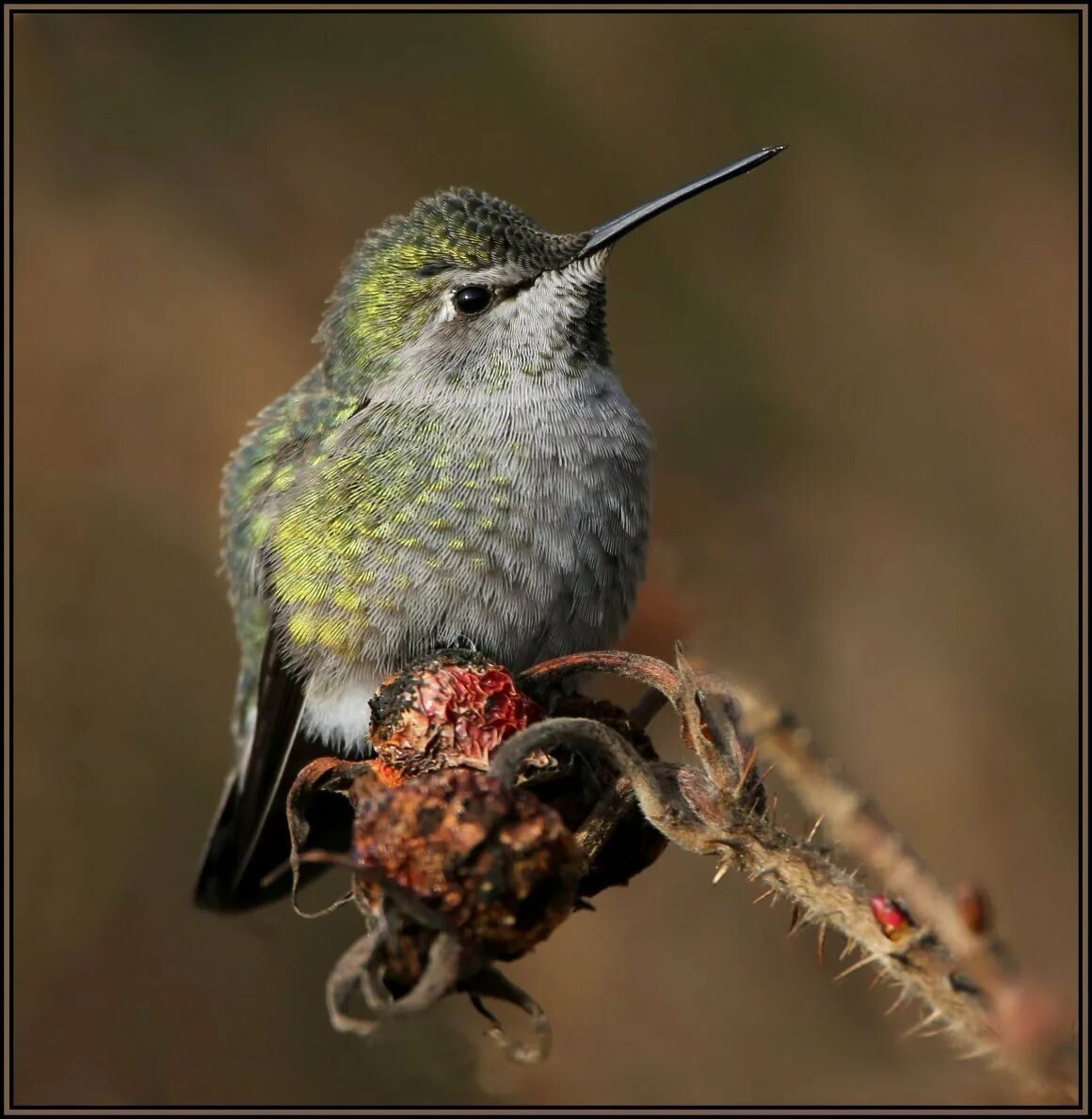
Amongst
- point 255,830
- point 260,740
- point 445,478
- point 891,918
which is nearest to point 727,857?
point 891,918

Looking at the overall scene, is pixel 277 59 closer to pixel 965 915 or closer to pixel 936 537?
pixel 936 537

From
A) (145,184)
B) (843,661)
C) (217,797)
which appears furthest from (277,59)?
(843,661)

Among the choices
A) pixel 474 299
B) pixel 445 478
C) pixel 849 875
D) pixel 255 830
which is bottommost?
pixel 255 830

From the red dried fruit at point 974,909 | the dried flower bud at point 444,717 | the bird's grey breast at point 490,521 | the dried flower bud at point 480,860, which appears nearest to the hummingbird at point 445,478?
the bird's grey breast at point 490,521

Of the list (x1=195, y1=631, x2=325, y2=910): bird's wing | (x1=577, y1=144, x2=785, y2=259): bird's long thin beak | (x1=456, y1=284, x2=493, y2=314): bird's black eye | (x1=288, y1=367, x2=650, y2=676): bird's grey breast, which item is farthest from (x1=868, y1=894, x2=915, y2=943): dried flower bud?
(x1=195, y1=631, x2=325, y2=910): bird's wing

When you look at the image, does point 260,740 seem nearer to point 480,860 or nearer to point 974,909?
point 480,860

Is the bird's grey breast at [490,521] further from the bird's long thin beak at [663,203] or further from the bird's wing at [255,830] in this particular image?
the bird's wing at [255,830]
